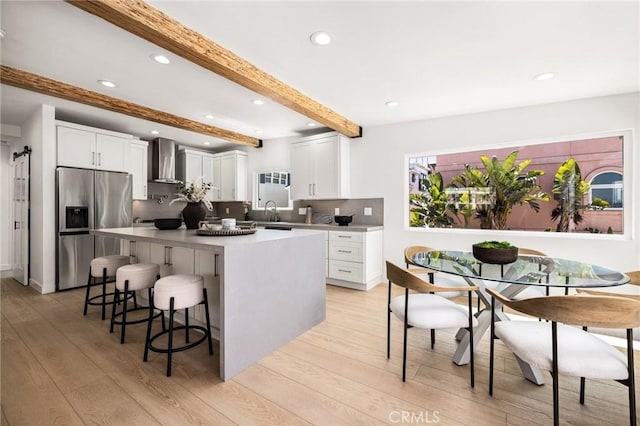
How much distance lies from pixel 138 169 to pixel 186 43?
12.3 ft

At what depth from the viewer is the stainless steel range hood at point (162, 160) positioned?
5.33 metres

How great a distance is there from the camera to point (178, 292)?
203 cm

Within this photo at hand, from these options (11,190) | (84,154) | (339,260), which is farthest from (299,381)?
(11,190)

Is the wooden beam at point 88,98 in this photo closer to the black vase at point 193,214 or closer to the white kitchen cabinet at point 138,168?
the white kitchen cabinet at point 138,168

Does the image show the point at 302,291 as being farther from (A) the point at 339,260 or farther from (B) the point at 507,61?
(B) the point at 507,61

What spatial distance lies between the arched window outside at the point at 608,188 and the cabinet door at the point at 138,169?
261 inches

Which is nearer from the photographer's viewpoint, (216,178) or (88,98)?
(88,98)

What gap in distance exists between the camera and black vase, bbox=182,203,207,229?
9.99 feet

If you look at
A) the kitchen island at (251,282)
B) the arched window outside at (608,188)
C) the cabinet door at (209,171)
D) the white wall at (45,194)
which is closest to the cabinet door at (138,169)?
the white wall at (45,194)

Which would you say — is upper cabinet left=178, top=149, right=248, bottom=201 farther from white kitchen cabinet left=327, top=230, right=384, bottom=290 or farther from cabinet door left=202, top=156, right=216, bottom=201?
white kitchen cabinet left=327, top=230, right=384, bottom=290

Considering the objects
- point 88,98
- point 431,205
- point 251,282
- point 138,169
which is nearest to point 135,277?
point 251,282

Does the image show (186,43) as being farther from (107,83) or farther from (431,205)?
(431,205)

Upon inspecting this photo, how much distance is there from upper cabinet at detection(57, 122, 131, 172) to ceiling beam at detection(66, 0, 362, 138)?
10.0 feet

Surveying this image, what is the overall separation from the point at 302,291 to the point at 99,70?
2883 mm
